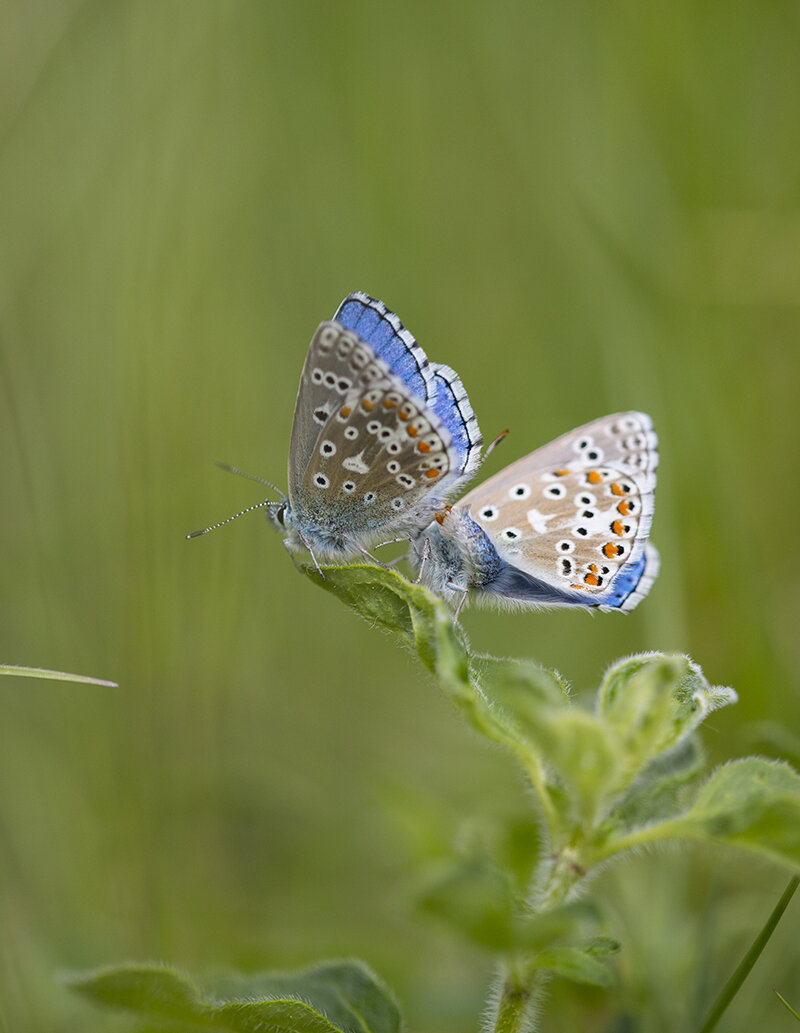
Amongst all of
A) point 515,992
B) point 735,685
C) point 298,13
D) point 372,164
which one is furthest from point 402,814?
point 298,13

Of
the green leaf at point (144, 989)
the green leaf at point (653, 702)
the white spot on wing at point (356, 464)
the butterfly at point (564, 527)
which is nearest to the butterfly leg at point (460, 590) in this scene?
the butterfly at point (564, 527)

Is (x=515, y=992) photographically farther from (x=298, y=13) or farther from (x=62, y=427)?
(x=298, y=13)

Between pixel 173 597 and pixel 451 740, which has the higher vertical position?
pixel 173 597

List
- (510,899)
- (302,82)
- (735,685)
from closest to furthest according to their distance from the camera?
1. (510,899)
2. (735,685)
3. (302,82)

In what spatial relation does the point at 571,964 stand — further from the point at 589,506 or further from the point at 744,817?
the point at 589,506

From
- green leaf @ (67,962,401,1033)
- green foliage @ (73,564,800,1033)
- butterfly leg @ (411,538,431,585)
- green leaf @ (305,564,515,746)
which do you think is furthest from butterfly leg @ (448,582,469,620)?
green leaf @ (67,962,401,1033)

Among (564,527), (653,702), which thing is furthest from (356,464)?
(653,702)

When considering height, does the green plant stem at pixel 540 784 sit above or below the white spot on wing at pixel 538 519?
below

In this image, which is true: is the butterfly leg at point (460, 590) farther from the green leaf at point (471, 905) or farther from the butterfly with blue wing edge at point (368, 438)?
the green leaf at point (471, 905)
